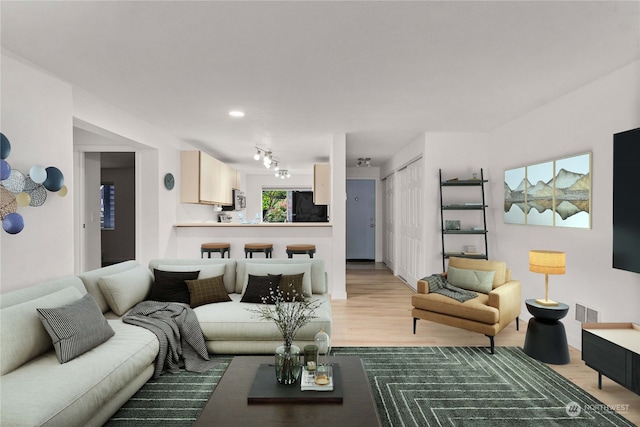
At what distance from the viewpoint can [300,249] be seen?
17.3 feet

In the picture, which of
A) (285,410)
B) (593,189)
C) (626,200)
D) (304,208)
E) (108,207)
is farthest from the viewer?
(304,208)

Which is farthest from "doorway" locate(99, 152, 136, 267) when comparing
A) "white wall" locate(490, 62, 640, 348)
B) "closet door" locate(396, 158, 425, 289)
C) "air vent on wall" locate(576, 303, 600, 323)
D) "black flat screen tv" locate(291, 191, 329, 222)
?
"air vent on wall" locate(576, 303, 600, 323)

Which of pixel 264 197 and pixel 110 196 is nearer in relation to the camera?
pixel 110 196

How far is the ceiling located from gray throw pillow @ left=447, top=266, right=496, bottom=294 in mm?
1866

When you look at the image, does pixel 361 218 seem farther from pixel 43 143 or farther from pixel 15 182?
pixel 15 182

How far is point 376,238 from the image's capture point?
9.02 metres

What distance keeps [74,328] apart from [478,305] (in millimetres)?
3326

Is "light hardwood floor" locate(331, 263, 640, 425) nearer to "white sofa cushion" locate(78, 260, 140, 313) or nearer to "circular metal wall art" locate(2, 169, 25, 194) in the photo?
"white sofa cushion" locate(78, 260, 140, 313)

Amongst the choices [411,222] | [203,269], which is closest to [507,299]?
[411,222]

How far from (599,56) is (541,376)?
2556 mm

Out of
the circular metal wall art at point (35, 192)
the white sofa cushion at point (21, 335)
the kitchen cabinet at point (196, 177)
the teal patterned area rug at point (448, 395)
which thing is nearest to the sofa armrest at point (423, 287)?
the teal patterned area rug at point (448, 395)

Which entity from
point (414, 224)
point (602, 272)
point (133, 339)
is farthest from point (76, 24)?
point (414, 224)

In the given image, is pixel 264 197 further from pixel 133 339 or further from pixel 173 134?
pixel 133 339

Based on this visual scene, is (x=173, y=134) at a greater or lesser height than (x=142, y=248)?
greater
